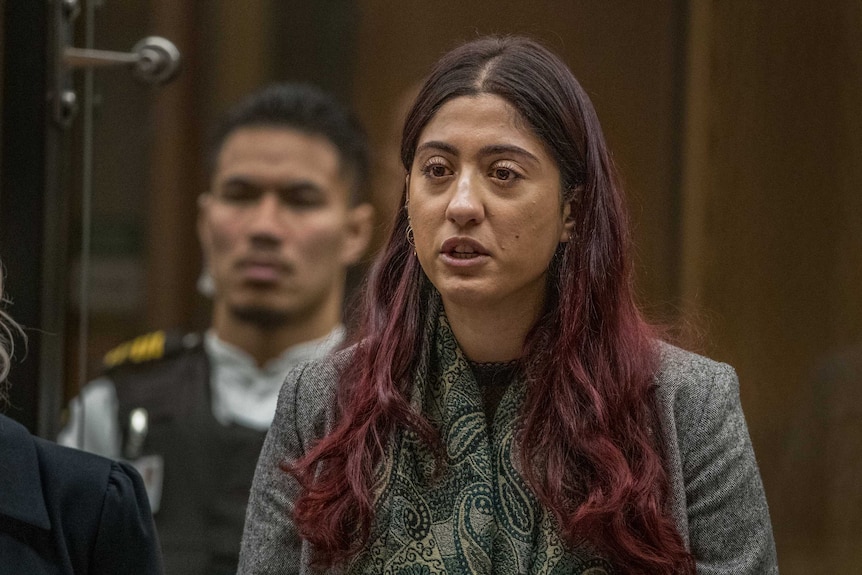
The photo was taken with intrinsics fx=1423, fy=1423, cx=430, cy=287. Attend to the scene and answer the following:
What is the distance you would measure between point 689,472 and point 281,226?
136 centimetres

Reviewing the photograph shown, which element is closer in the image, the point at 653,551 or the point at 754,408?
the point at 653,551

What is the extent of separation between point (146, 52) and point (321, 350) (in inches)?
35.1

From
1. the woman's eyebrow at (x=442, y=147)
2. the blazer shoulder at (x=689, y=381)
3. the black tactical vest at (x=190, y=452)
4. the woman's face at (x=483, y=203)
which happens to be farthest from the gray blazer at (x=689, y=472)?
the black tactical vest at (x=190, y=452)

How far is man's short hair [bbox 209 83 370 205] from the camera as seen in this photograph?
326 cm

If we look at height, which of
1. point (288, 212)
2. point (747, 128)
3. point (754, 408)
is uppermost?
point (747, 128)

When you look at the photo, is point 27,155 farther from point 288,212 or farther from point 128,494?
point 128,494

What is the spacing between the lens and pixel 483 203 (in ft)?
6.93

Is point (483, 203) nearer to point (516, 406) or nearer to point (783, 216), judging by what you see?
point (516, 406)

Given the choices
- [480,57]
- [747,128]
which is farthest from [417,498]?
[747,128]

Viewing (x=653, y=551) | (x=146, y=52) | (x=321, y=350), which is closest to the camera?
(x=653, y=551)

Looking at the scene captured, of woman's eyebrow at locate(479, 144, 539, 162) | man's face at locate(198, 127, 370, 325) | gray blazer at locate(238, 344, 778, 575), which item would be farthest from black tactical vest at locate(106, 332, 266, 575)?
woman's eyebrow at locate(479, 144, 539, 162)

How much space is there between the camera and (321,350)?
290 centimetres

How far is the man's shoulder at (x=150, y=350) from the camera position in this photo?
3.30 meters

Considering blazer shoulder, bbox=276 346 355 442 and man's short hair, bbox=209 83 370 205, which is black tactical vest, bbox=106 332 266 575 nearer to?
man's short hair, bbox=209 83 370 205
